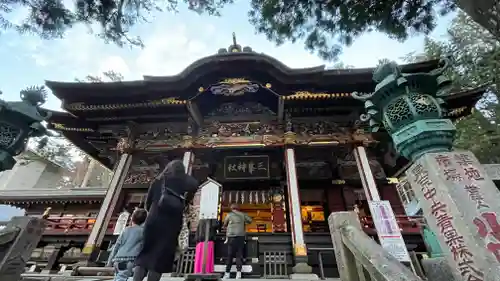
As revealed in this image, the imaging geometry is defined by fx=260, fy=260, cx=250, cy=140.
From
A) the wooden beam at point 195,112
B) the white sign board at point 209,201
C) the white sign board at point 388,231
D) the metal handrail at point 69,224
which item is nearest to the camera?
the white sign board at point 388,231

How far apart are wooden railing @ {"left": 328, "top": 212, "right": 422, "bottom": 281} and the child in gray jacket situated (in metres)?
2.62

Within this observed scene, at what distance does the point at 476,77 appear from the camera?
43.2 feet

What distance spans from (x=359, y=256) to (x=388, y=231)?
461cm

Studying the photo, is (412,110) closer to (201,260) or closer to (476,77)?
(201,260)

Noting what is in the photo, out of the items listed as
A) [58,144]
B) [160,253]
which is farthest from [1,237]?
[58,144]

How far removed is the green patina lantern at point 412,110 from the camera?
2.46 m

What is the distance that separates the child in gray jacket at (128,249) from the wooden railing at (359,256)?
2.62m

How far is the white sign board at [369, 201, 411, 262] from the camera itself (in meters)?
5.83

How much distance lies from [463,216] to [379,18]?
5220 mm

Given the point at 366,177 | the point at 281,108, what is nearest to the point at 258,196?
the point at 281,108

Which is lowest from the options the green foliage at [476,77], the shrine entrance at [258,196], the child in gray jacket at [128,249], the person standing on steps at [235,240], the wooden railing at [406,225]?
the child in gray jacket at [128,249]

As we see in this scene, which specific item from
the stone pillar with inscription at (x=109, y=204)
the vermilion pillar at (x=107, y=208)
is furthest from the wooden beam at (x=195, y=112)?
the vermilion pillar at (x=107, y=208)

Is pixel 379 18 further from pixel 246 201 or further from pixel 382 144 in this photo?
pixel 246 201

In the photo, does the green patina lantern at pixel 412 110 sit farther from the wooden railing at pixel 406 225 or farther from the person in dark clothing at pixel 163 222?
the wooden railing at pixel 406 225
